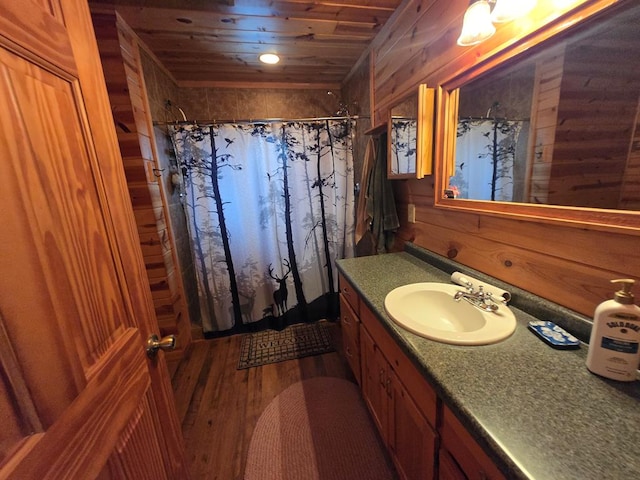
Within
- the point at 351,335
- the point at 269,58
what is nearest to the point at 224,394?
the point at 351,335

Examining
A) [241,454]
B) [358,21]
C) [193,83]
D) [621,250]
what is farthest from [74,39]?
[193,83]

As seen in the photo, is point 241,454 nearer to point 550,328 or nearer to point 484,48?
point 550,328

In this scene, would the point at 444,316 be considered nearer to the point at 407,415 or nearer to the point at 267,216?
the point at 407,415

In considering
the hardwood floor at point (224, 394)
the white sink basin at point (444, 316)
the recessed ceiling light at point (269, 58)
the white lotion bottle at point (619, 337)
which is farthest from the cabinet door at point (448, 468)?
the recessed ceiling light at point (269, 58)

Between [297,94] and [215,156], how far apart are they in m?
1.12

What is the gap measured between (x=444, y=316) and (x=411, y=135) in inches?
37.6

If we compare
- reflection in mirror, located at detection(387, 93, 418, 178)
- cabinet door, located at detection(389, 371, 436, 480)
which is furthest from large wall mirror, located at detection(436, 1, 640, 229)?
cabinet door, located at detection(389, 371, 436, 480)

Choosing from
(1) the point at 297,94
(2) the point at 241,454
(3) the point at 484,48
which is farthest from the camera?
(1) the point at 297,94

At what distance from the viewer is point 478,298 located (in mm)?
979

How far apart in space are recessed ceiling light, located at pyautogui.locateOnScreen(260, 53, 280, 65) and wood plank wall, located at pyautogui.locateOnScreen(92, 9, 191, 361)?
2.75 ft

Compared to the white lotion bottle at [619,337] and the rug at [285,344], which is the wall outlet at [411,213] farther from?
the rug at [285,344]

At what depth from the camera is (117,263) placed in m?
0.65

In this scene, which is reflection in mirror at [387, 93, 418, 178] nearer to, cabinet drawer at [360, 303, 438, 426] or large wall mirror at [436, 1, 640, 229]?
large wall mirror at [436, 1, 640, 229]

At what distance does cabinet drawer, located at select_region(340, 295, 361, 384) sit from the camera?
4.65 feet
